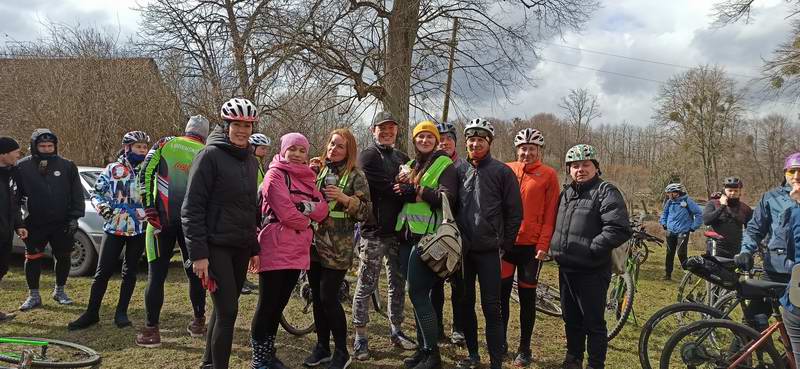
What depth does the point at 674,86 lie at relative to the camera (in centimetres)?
3544

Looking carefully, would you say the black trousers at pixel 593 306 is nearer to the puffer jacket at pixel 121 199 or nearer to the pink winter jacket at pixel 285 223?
the pink winter jacket at pixel 285 223

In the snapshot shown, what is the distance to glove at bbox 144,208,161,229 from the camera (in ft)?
13.0

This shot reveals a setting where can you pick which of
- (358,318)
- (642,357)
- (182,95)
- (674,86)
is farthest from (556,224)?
(674,86)

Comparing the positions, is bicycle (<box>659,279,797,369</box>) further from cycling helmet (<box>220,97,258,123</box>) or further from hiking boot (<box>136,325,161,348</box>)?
hiking boot (<box>136,325,161,348</box>)

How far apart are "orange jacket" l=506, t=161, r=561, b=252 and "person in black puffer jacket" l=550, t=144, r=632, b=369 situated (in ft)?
0.66

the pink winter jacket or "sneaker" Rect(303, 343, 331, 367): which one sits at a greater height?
the pink winter jacket

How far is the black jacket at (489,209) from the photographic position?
3584 mm

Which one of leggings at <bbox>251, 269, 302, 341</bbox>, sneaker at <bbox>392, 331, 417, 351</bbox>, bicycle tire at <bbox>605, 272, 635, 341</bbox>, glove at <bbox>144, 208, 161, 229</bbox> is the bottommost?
sneaker at <bbox>392, 331, 417, 351</bbox>

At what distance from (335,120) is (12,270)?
229 inches

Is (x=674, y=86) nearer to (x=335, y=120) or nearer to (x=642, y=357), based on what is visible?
(x=335, y=120)

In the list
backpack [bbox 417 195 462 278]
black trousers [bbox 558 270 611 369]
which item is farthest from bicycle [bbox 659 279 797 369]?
backpack [bbox 417 195 462 278]

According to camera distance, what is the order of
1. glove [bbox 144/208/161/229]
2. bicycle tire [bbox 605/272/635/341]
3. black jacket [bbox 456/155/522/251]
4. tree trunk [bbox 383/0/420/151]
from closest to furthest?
black jacket [bbox 456/155/522/251]
glove [bbox 144/208/161/229]
bicycle tire [bbox 605/272/635/341]
tree trunk [bbox 383/0/420/151]

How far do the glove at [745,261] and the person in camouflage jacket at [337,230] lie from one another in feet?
9.83

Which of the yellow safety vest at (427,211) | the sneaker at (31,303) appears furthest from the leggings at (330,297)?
the sneaker at (31,303)
